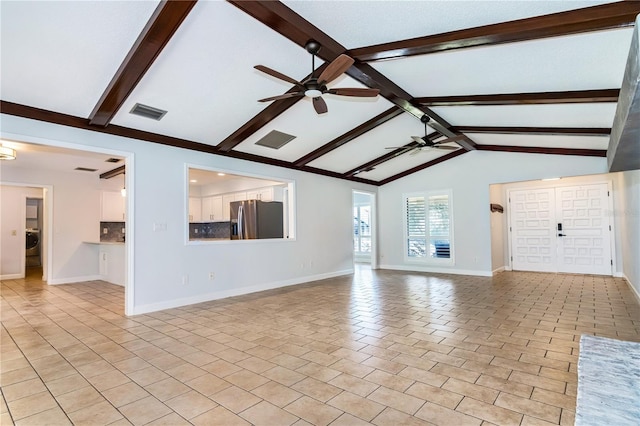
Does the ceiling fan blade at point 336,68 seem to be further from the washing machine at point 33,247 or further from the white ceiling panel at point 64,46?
the washing machine at point 33,247

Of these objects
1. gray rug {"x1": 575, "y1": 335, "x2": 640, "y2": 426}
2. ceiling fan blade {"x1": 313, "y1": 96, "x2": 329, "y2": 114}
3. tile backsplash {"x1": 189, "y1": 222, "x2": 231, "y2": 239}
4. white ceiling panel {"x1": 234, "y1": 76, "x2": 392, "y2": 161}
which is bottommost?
gray rug {"x1": 575, "y1": 335, "x2": 640, "y2": 426}

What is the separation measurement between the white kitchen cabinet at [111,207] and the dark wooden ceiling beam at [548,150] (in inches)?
341

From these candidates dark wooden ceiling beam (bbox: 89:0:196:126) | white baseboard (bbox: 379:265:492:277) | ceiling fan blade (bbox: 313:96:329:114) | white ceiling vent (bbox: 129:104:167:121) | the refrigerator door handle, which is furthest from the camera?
white baseboard (bbox: 379:265:492:277)

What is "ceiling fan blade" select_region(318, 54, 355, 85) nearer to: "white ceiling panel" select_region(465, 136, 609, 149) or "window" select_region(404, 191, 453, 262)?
"white ceiling panel" select_region(465, 136, 609, 149)

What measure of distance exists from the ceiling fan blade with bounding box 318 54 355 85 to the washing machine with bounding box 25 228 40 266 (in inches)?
403

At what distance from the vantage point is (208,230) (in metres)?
8.84

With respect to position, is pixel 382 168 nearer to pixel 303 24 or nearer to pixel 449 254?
pixel 449 254

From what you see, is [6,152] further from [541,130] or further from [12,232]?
[541,130]

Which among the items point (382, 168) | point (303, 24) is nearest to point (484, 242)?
point (382, 168)

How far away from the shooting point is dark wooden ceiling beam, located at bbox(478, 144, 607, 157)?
597 centimetres

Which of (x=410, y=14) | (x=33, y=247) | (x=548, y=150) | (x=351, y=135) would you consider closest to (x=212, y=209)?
(x=351, y=135)

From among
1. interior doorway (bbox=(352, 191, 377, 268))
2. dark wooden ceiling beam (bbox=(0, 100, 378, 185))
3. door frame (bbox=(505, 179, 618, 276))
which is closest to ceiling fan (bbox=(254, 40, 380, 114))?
dark wooden ceiling beam (bbox=(0, 100, 378, 185))

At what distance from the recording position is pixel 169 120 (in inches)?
170

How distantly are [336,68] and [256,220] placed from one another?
4.09 meters
